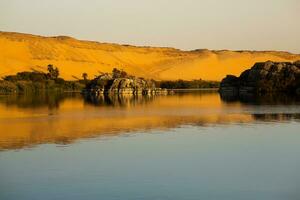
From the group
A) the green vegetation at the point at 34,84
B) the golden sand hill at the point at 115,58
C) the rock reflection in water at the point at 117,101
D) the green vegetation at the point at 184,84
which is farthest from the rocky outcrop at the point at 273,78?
the golden sand hill at the point at 115,58

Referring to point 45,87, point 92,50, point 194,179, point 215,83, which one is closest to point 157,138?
point 194,179

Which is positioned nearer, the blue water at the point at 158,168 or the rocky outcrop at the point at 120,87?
the blue water at the point at 158,168

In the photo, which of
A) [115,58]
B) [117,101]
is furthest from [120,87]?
[115,58]

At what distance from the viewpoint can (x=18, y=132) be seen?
70.9 feet

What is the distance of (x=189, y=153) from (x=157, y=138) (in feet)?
12.1

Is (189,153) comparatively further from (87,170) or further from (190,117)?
(190,117)

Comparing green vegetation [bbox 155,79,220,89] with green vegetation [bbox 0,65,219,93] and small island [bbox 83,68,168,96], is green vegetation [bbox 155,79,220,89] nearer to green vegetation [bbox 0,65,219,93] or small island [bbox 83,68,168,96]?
green vegetation [bbox 0,65,219,93]

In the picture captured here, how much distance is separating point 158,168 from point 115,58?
127 m

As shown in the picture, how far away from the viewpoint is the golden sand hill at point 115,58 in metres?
120

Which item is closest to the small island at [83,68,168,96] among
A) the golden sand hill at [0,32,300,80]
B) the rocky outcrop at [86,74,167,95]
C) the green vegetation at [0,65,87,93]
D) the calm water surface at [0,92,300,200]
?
the rocky outcrop at [86,74,167,95]

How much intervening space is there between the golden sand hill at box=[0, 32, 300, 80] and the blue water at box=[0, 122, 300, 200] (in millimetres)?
89784

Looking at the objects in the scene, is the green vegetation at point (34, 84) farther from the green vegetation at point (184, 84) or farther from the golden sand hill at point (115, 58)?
the green vegetation at point (184, 84)

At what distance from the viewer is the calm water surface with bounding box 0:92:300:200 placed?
437 inches

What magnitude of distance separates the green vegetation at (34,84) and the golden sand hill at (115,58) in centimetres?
901
